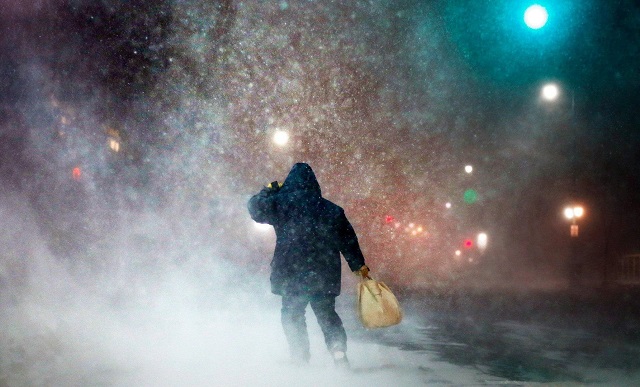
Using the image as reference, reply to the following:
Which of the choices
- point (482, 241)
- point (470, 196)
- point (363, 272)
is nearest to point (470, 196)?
point (470, 196)

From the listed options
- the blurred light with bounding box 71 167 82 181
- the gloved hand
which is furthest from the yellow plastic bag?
the blurred light with bounding box 71 167 82 181

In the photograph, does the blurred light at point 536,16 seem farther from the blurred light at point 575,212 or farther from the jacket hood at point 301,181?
the blurred light at point 575,212

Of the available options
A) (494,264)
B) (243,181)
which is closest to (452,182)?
(494,264)

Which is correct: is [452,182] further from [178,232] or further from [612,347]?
[612,347]

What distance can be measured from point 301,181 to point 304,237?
51 cm

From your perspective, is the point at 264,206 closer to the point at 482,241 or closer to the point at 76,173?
the point at 76,173

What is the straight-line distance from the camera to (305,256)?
5.12 m

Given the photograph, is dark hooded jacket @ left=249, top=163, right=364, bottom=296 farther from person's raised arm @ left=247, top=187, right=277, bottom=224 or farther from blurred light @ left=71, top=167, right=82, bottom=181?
blurred light @ left=71, top=167, right=82, bottom=181

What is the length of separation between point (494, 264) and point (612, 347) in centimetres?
3709

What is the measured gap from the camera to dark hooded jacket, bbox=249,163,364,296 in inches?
200

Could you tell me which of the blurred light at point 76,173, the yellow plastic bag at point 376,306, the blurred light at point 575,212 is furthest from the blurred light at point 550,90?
the yellow plastic bag at point 376,306

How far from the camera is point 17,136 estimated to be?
9.95 meters

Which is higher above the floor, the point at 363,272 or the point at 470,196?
the point at 470,196

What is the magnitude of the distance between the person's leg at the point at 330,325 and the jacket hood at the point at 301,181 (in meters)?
0.94
